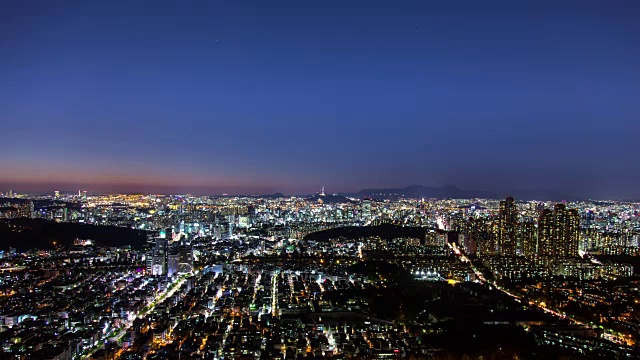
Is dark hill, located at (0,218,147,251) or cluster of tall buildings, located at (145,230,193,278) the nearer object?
cluster of tall buildings, located at (145,230,193,278)

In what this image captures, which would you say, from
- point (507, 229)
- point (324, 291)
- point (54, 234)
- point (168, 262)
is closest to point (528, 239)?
point (507, 229)

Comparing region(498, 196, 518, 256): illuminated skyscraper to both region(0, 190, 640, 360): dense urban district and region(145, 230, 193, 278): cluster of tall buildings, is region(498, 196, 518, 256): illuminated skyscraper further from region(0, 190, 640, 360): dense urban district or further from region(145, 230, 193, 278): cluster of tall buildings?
region(145, 230, 193, 278): cluster of tall buildings

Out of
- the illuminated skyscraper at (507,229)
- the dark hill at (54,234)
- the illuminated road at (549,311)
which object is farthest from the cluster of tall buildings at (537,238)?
the dark hill at (54,234)

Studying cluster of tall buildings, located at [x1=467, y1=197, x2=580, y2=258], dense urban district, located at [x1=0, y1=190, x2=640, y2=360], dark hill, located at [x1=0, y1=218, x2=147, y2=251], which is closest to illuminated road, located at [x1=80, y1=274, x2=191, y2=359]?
dense urban district, located at [x1=0, y1=190, x2=640, y2=360]

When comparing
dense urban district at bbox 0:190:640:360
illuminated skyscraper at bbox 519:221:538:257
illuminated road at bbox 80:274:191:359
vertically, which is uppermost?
illuminated skyscraper at bbox 519:221:538:257

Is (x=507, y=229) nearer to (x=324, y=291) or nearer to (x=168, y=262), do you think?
(x=324, y=291)

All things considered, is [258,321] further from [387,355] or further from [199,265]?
[199,265]
